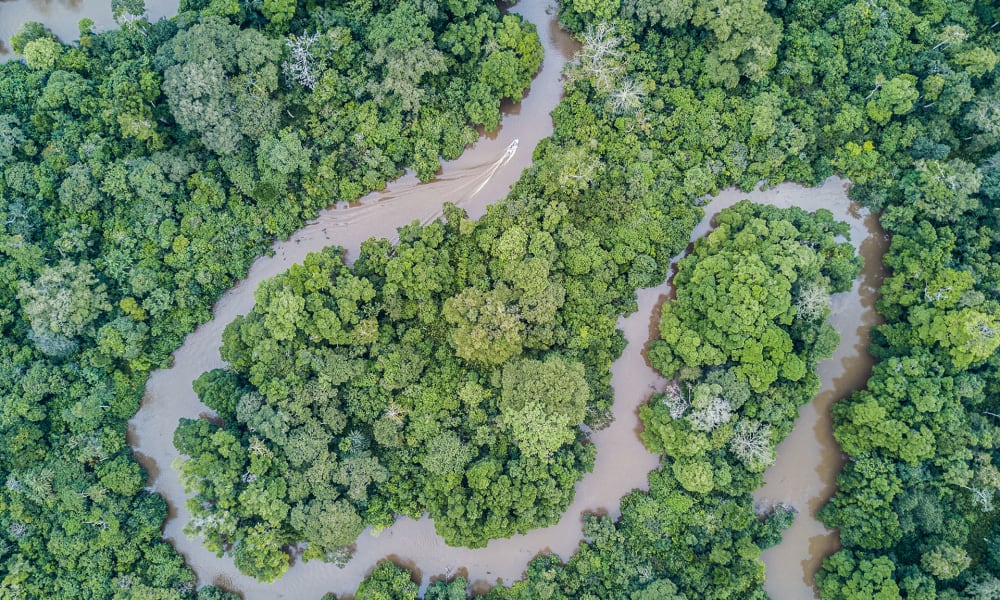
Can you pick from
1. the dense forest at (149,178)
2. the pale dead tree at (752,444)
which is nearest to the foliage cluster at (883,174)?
the pale dead tree at (752,444)

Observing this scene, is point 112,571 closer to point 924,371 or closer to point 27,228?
point 27,228

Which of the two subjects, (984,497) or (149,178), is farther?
(149,178)

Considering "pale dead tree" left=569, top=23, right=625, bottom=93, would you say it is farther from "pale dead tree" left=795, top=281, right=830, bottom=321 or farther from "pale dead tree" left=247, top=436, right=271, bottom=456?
"pale dead tree" left=247, top=436, right=271, bottom=456

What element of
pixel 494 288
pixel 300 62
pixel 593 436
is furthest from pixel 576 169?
pixel 300 62

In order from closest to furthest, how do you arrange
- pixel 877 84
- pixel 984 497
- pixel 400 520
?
pixel 984 497
pixel 877 84
pixel 400 520

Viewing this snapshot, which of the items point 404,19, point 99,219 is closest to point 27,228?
point 99,219

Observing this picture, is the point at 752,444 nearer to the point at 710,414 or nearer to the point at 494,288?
Answer: the point at 710,414
